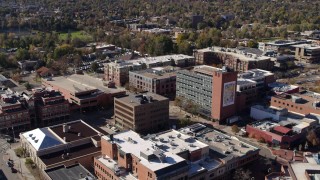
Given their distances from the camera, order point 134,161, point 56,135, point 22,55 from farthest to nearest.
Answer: point 22,55, point 56,135, point 134,161

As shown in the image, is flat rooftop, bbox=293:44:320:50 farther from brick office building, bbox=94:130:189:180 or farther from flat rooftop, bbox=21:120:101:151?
brick office building, bbox=94:130:189:180

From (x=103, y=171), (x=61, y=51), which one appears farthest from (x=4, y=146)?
(x=61, y=51)

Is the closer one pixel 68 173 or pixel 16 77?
pixel 68 173

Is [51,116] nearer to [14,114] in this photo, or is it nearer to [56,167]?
[14,114]

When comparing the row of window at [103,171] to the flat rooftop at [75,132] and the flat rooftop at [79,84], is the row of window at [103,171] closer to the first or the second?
the flat rooftop at [75,132]

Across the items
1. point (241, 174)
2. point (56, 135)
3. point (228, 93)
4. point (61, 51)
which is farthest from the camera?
point (61, 51)

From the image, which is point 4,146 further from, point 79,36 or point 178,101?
point 79,36

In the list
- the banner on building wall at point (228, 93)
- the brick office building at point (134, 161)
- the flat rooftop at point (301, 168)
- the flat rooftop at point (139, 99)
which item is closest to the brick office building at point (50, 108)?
the flat rooftop at point (139, 99)
